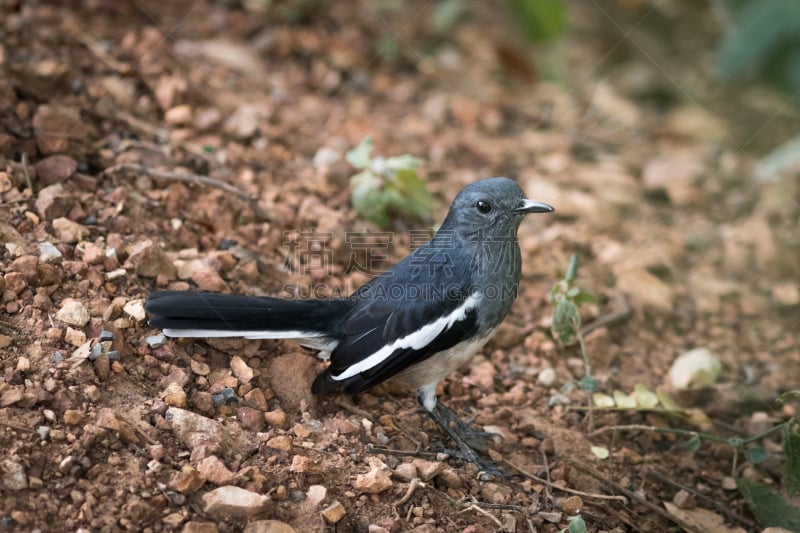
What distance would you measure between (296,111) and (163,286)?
2369 mm

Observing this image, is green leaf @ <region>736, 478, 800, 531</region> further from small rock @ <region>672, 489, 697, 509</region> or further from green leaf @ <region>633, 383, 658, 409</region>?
green leaf @ <region>633, 383, 658, 409</region>

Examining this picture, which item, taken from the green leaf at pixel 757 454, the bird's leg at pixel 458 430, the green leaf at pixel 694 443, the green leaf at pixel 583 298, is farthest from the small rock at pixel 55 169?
the green leaf at pixel 757 454

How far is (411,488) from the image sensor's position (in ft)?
11.4

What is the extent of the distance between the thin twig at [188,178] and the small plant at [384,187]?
66 cm

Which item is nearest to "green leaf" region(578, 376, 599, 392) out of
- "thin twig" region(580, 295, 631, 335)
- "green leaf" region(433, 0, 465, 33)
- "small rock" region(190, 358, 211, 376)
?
"thin twig" region(580, 295, 631, 335)

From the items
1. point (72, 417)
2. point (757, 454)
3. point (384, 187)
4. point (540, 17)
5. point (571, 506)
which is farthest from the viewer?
point (540, 17)

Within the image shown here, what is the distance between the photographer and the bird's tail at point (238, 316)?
3.64 m

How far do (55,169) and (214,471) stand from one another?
2.08 metres

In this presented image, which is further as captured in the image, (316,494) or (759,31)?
(759,31)

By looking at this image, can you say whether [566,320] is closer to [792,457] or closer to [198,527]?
[792,457]

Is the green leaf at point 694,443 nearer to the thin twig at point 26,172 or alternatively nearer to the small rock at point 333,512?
the small rock at point 333,512

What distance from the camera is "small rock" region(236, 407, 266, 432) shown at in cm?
358

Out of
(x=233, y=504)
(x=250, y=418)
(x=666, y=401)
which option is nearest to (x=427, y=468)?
(x=250, y=418)

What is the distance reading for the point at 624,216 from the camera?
19.2 ft
